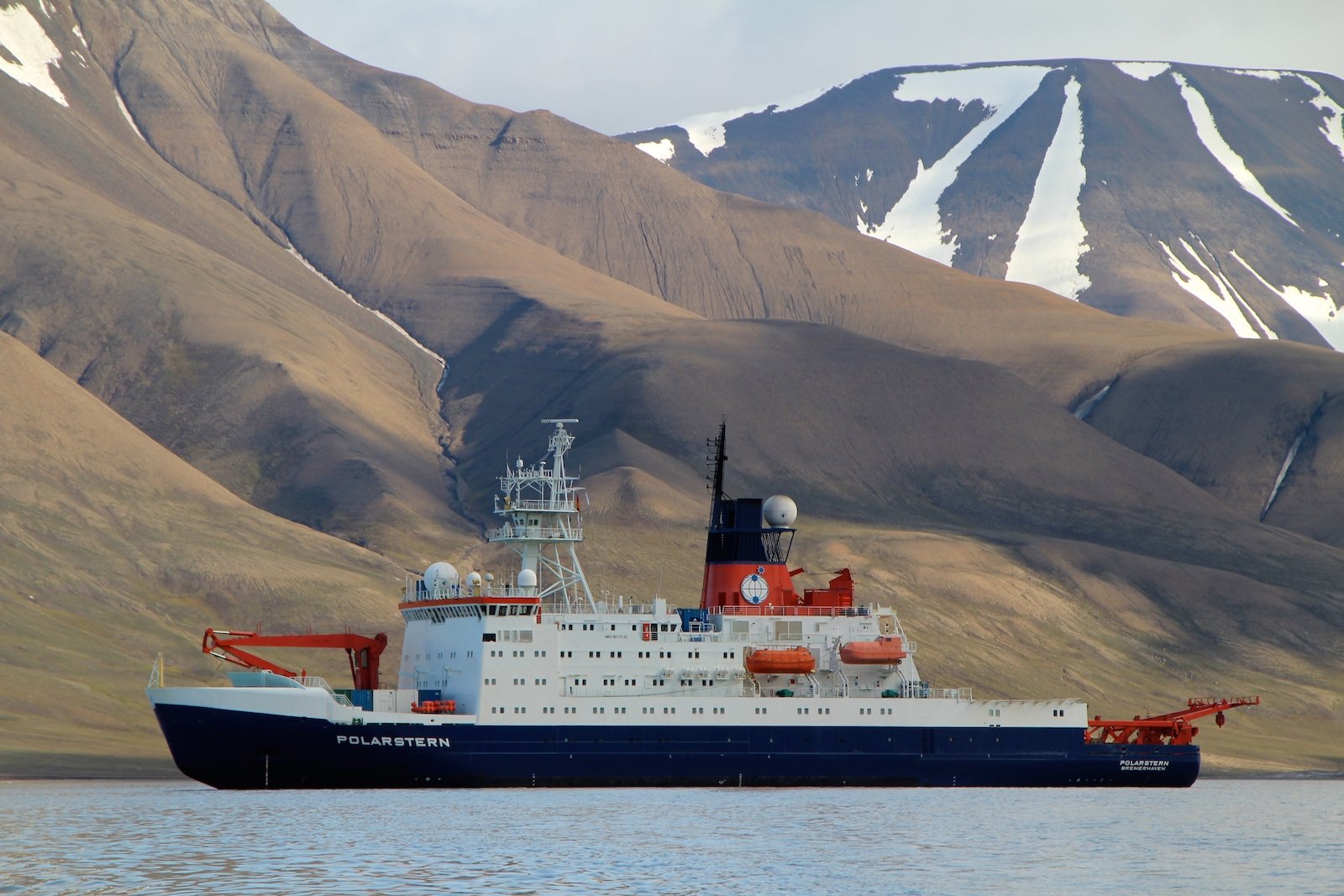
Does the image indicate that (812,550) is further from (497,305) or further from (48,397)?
(497,305)

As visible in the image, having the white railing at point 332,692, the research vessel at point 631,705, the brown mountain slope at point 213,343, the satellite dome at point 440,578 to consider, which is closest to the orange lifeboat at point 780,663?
the research vessel at point 631,705

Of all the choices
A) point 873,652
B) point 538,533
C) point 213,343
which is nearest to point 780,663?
point 873,652

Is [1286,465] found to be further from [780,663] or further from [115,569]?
[780,663]

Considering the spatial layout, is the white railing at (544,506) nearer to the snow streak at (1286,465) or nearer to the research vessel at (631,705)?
the research vessel at (631,705)

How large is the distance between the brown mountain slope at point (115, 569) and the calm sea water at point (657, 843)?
3198 centimetres

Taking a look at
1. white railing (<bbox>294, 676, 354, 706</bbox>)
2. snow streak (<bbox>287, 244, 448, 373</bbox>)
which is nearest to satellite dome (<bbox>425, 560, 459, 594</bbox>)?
white railing (<bbox>294, 676, 354, 706</bbox>)

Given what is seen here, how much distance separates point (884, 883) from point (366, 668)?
87.9 ft

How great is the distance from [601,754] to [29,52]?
159m

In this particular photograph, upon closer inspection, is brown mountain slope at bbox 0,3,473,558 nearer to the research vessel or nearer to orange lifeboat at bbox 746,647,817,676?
the research vessel

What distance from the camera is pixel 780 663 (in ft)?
190

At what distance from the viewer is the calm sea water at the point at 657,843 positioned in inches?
1403

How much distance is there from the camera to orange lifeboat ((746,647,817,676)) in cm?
5794

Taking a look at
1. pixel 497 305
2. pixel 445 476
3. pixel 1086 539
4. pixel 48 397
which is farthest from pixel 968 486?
pixel 48 397

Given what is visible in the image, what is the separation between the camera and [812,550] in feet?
406
